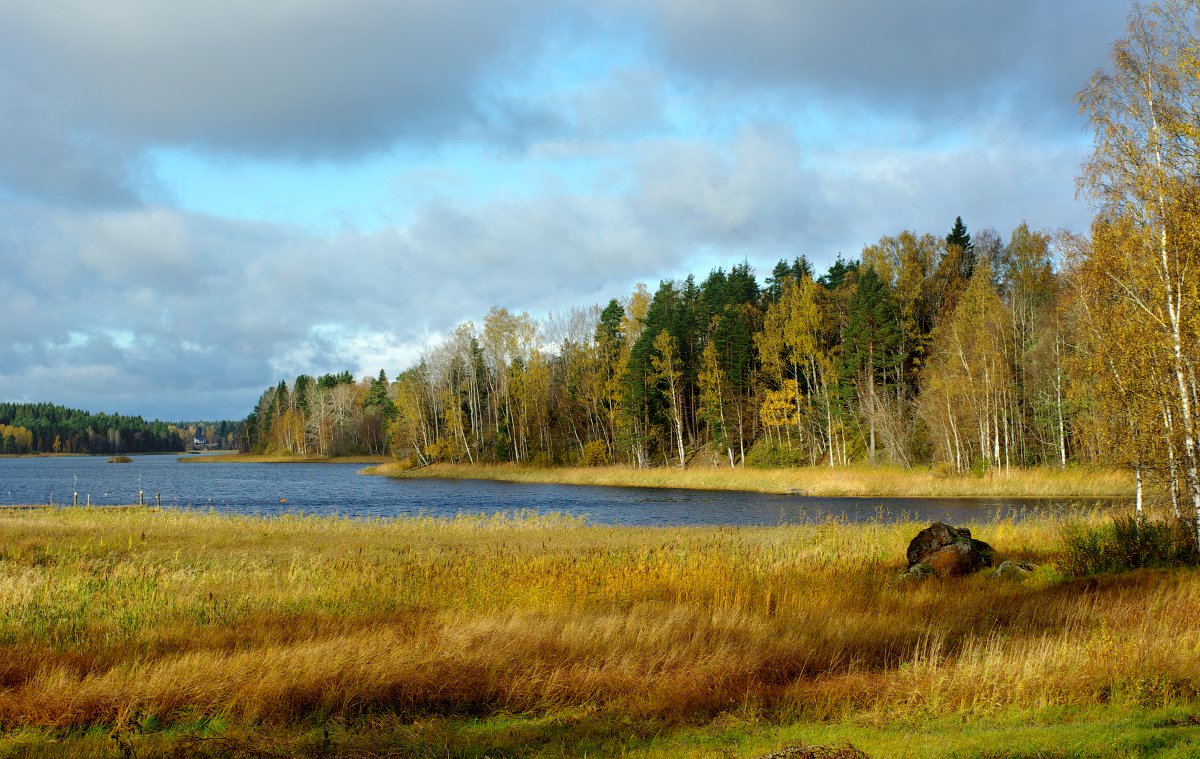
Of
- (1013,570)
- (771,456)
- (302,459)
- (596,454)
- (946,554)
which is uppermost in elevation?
(946,554)

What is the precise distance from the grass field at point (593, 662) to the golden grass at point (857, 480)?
25286 millimetres

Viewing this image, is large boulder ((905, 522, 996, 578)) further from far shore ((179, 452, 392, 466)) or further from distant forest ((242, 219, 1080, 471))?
far shore ((179, 452, 392, 466))

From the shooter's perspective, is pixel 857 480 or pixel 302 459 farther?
pixel 302 459

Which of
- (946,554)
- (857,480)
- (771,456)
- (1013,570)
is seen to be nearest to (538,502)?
(857,480)

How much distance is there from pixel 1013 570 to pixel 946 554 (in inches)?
50.9

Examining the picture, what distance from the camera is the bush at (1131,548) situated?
51.6 feet

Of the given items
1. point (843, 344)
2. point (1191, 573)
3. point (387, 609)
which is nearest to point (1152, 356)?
point (1191, 573)

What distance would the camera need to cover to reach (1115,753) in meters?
6.34

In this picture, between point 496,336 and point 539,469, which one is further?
point 496,336

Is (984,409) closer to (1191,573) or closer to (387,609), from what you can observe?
(1191,573)

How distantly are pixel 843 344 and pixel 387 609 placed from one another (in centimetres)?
5253

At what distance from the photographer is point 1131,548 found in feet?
52.3

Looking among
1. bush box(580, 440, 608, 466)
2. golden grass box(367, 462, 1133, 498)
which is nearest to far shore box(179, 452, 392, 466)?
bush box(580, 440, 608, 466)

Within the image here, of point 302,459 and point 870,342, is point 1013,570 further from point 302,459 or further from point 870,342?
point 302,459
